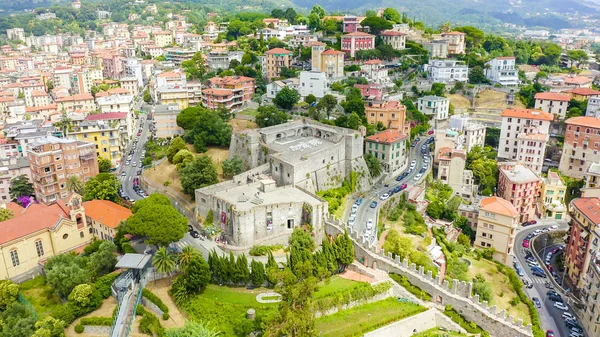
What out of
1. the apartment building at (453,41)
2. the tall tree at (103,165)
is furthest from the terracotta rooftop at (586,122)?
the tall tree at (103,165)

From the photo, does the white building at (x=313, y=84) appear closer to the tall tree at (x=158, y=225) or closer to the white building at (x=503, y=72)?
the white building at (x=503, y=72)

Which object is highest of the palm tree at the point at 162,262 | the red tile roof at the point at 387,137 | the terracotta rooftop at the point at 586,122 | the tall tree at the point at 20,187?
the terracotta rooftop at the point at 586,122

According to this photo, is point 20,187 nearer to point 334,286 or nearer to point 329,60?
point 334,286

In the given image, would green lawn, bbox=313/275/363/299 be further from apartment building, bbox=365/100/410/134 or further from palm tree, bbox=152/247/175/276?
apartment building, bbox=365/100/410/134

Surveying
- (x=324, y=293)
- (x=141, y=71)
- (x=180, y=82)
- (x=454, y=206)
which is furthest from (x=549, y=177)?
(x=141, y=71)

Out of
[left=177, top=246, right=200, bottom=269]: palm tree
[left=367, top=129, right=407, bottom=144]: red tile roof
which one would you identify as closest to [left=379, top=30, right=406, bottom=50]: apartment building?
[left=367, top=129, right=407, bottom=144]: red tile roof
